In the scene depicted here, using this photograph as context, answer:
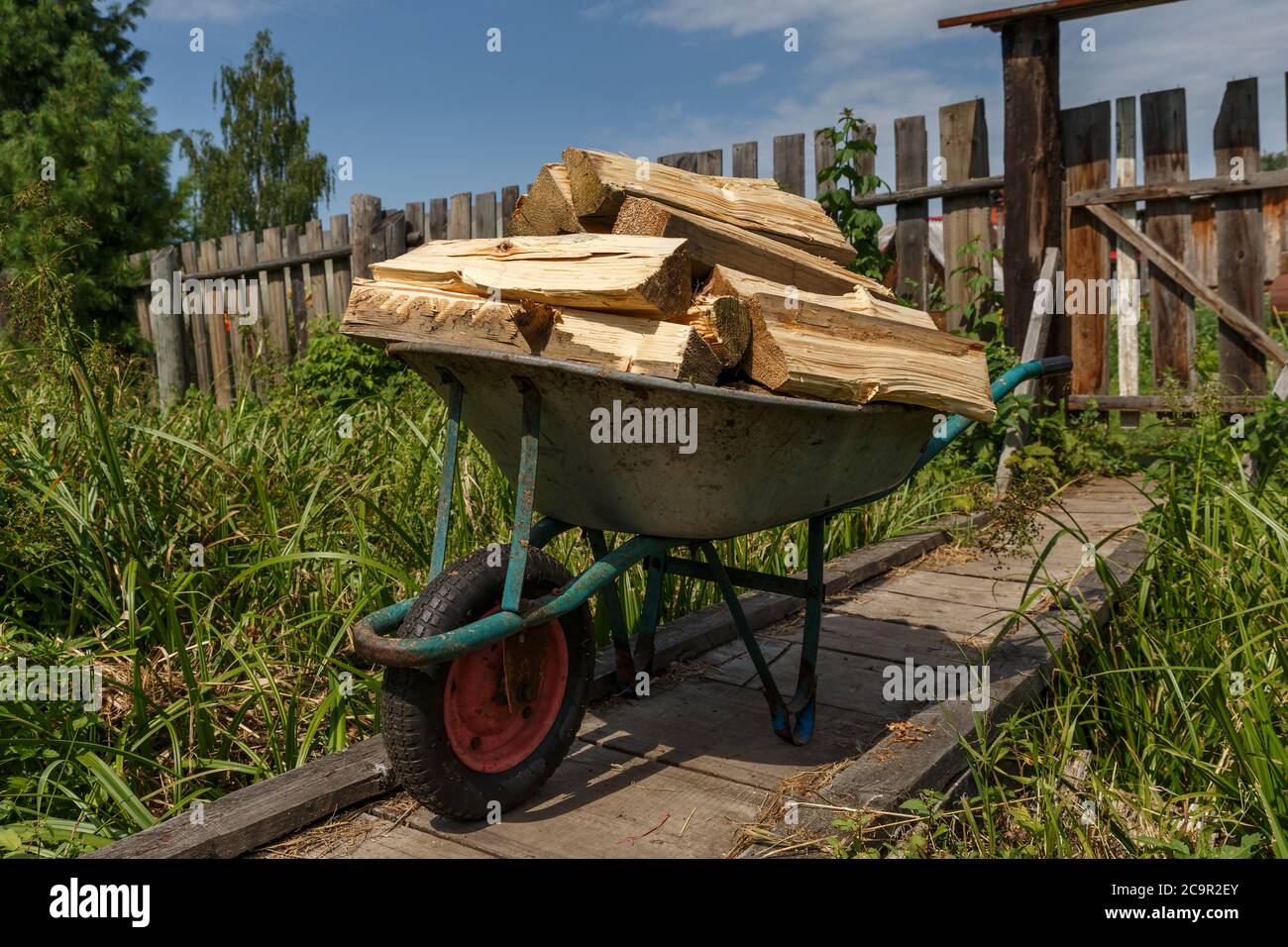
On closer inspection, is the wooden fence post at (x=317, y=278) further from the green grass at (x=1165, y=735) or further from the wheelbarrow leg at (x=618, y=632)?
the green grass at (x=1165, y=735)

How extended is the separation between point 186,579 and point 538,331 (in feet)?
4.48

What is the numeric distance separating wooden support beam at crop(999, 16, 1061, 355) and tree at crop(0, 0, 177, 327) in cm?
769

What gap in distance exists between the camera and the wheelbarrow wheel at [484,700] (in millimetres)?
1996

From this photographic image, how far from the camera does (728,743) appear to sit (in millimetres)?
2611

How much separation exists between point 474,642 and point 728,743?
3.03 feet

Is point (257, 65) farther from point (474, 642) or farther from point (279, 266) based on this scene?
point (474, 642)

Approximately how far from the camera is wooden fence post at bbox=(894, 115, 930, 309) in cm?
604

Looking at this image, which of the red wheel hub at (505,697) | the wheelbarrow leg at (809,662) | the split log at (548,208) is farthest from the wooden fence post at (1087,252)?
the red wheel hub at (505,697)

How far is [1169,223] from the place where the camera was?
572 centimetres

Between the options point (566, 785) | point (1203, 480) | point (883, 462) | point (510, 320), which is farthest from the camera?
point (1203, 480)

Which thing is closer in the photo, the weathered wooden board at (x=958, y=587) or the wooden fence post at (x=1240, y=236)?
the weathered wooden board at (x=958, y=587)

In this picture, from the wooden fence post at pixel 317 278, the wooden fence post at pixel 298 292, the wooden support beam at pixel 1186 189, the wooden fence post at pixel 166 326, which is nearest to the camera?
the wooden support beam at pixel 1186 189

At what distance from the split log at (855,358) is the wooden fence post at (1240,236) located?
3.72 meters
